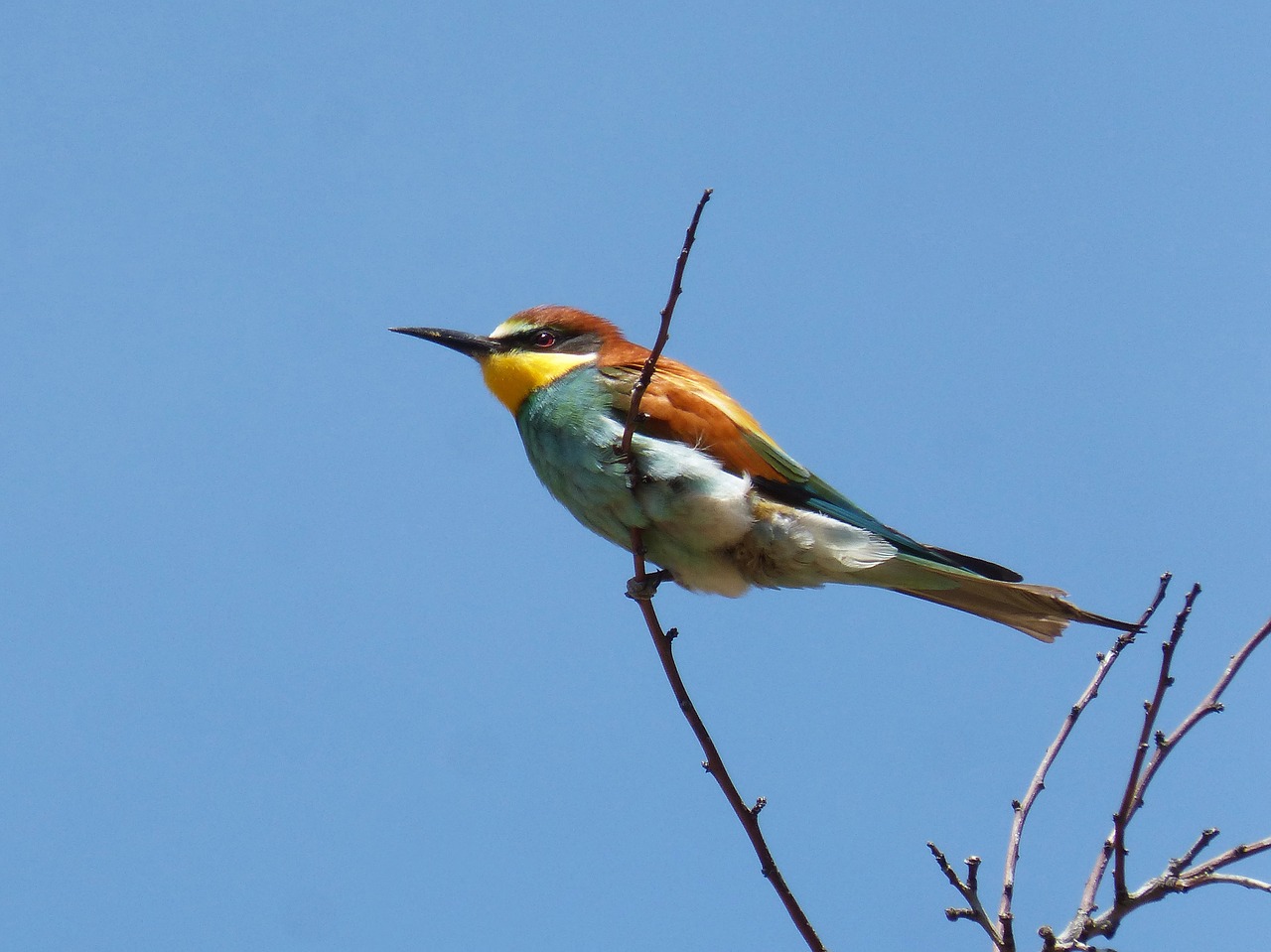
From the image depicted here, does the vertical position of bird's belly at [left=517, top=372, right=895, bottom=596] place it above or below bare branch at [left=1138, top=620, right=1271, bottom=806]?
above

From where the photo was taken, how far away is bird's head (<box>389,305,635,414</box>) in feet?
11.9

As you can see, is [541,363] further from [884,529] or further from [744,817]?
[744,817]

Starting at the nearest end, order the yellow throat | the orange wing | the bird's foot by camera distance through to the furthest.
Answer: the bird's foot
the orange wing
the yellow throat

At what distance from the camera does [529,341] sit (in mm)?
3748

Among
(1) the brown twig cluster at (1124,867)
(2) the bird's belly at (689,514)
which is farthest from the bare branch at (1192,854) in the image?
(2) the bird's belly at (689,514)

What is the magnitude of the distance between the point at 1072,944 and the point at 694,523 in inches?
54.5

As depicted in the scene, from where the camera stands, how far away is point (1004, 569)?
305 centimetres

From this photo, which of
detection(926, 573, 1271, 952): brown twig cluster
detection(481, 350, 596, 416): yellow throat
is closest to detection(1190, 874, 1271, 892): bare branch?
detection(926, 573, 1271, 952): brown twig cluster

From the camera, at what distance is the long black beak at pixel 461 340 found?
3738 millimetres

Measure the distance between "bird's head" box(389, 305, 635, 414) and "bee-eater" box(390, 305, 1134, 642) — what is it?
0.76ft

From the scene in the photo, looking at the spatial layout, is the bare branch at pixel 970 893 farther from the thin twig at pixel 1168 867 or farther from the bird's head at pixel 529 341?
the bird's head at pixel 529 341

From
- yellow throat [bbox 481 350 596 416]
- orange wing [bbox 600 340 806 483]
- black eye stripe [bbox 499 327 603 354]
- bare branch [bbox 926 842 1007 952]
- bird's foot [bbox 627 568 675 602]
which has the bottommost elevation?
bare branch [bbox 926 842 1007 952]

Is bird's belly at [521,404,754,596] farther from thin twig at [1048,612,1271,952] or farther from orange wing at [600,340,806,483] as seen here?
thin twig at [1048,612,1271,952]

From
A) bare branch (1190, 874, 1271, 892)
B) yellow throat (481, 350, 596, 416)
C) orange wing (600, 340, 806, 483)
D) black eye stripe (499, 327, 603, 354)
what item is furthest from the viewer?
black eye stripe (499, 327, 603, 354)
